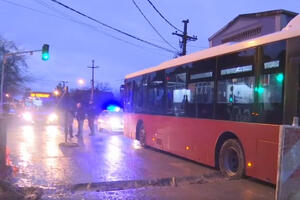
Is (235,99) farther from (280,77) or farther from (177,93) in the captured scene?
(177,93)

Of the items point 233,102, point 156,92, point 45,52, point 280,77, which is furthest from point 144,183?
point 45,52

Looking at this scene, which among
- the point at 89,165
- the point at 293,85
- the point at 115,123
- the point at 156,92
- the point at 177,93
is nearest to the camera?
the point at 293,85

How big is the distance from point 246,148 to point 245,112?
795 millimetres

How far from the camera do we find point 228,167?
9.14 metres

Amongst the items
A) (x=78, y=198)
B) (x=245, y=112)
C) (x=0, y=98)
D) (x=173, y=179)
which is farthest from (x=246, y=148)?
(x=0, y=98)

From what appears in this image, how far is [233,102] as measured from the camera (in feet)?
29.3

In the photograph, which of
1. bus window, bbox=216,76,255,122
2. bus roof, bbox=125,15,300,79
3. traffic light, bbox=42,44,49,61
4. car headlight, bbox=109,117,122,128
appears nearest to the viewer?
bus roof, bbox=125,15,300,79

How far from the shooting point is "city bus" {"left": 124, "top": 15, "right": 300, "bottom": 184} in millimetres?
7496

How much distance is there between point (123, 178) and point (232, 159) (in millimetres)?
2635

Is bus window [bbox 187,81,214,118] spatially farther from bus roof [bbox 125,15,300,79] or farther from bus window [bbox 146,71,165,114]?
bus window [bbox 146,71,165,114]

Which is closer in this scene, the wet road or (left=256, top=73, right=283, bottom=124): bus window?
Answer: the wet road

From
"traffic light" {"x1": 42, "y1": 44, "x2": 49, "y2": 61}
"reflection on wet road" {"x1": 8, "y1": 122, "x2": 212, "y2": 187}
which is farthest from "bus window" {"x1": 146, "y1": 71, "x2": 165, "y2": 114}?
"traffic light" {"x1": 42, "y1": 44, "x2": 49, "y2": 61}

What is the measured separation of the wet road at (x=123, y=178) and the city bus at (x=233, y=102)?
1.39 ft

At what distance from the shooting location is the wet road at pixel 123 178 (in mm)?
7359
